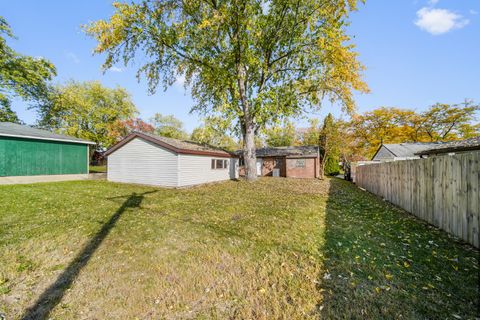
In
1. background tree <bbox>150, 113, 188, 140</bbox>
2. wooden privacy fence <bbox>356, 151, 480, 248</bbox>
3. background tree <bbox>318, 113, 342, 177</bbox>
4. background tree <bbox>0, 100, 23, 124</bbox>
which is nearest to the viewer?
wooden privacy fence <bbox>356, 151, 480, 248</bbox>

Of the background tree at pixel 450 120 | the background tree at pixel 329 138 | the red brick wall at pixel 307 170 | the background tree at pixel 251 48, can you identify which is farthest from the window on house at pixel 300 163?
the background tree at pixel 450 120

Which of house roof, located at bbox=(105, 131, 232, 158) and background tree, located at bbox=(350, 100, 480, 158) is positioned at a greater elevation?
background tree, located at bbox=(350, 100, 480, 158)

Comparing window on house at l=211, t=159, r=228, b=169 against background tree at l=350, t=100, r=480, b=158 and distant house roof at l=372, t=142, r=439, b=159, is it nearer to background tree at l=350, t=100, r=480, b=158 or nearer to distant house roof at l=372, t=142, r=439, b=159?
distant house roof at l=372, t=142, r=439, b=159

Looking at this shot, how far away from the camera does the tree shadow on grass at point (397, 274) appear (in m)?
2.38

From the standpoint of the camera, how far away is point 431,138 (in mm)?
32281

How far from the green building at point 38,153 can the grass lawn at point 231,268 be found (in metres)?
10.4

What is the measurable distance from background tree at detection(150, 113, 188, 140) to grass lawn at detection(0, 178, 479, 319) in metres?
41.1

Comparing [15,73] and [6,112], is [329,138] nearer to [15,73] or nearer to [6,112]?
[15,73]

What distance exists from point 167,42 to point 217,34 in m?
3.40

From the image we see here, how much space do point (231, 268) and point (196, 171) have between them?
11.5 meters

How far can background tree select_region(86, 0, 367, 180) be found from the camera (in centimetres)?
1259

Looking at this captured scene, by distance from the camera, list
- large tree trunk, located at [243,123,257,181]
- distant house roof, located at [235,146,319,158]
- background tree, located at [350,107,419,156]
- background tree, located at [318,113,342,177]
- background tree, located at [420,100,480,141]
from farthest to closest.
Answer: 1. background tree, located at [350,107,419,156]
2. background tree, located at [420,100,480,141]
3. background tree, located at [318,113,342,177]
4. distant house roof, located at [235,146,319,158]
5. large tree trunk, located at [243,123,257,181]

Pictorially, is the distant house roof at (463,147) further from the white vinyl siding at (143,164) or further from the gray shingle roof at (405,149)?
the white vinyl siding at (143,164)

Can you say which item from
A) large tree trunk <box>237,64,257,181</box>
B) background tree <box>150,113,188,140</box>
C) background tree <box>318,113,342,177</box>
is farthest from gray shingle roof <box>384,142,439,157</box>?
background tree <box>150,113,188,140</box>
